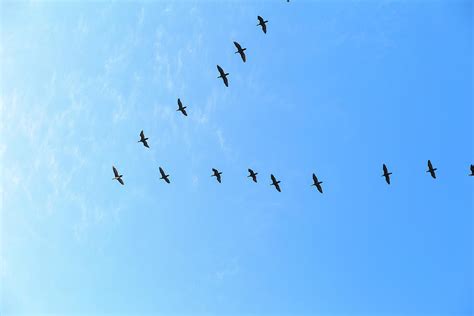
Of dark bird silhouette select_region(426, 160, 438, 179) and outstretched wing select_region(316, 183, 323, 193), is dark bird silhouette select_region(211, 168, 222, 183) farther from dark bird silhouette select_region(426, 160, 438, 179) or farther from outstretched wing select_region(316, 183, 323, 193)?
dark bird silhouette select_region(426, 160, 438, 179)

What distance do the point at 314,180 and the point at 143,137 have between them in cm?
3176

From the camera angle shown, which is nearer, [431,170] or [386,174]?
[431,170]

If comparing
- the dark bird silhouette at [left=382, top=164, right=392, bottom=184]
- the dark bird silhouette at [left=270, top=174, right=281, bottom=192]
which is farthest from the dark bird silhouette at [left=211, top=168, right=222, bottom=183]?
the dark bird silhouette at [left=382, top=164, right=392, bottom=184]

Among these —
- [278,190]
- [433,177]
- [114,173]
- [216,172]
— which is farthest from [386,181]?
[114,173]

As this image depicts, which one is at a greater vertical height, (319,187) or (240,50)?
(240,50)

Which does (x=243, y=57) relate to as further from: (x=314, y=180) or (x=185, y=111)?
(x=314, y=180)

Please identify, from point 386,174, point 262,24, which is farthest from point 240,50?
point 386,174

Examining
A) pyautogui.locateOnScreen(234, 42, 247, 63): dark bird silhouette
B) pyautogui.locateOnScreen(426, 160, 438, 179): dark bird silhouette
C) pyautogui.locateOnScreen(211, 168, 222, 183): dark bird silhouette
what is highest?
pyautogui.locateOnScreen(234, 42, 247, 63): dark bird silhouette

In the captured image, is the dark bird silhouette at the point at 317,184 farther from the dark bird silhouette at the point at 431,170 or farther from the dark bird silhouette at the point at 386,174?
the dark bird silhouette at the point at 431,170

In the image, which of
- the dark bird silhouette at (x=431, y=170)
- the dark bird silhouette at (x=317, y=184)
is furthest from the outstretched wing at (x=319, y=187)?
the dark bird silhouette at (x=431, y=170)

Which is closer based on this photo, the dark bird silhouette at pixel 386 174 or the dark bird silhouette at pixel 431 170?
the dark bird silhouette at pixel 431 170

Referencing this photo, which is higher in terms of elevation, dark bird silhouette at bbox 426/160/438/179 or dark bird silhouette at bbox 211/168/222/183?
dark bird silhouette at bbox 211/168/222/183

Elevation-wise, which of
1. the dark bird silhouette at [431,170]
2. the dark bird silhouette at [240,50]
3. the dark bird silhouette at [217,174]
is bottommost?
the dark bird silhouette at [431,170]

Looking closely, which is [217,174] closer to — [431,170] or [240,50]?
[240,50]
